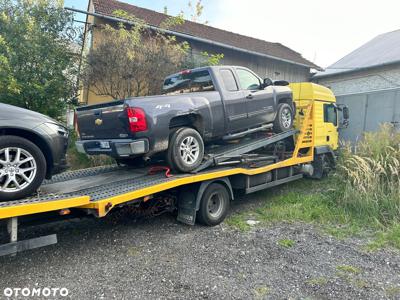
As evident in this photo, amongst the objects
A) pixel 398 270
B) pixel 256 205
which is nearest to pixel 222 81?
pixel 256 205

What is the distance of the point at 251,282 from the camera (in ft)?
11.3

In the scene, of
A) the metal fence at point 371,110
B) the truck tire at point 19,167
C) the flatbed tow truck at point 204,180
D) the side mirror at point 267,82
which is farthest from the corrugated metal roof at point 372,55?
the truck tire at point 19,167

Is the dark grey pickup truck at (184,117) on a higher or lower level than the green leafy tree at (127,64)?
lower

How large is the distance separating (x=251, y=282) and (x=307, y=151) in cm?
470

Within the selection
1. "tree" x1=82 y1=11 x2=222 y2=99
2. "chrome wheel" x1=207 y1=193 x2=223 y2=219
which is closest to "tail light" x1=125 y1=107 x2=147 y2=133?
"chrome wheel" x1=207 y1=193 x2=223 y2=219

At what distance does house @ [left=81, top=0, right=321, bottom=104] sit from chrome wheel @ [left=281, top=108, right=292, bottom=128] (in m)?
6.49

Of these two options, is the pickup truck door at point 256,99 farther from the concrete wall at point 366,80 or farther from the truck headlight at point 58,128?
the concrete wall at point 366,80

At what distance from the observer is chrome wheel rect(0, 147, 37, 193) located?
10.4ft

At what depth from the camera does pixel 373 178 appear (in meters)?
6.10

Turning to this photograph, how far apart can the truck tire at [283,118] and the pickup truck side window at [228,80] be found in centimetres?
140

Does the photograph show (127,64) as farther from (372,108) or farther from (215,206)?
(372,108)

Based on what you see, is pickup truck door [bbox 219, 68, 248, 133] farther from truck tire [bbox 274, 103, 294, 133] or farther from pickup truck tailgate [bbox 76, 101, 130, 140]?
pickup truck tailgate [bbox 76, 101, 130, 140]

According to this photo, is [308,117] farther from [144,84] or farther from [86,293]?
[86,293]

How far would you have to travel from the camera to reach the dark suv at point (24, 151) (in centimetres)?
319
